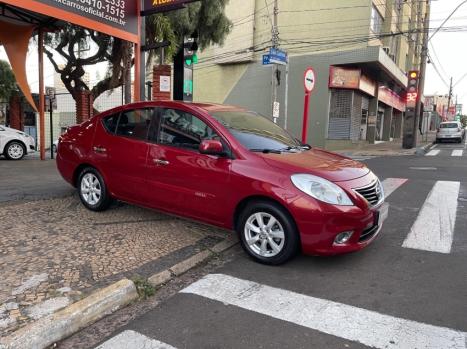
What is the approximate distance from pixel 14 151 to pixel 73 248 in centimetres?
1038

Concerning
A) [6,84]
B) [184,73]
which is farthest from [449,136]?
[6,84]

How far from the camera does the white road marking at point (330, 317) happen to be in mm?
2930

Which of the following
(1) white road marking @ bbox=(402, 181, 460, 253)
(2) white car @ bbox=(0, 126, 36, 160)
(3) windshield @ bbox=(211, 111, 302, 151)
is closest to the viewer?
(3) windshield @ bbox=(211, 111, 302, 151)

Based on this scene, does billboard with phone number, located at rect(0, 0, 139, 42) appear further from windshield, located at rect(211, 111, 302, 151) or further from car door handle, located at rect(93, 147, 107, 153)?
windshield, located at rect(211, 111, 302, 151)

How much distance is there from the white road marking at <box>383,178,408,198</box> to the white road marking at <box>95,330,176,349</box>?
615cm

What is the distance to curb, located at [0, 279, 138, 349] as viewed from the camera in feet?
9.11

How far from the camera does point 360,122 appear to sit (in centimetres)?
2314

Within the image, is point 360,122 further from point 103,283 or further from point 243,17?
point 103,283

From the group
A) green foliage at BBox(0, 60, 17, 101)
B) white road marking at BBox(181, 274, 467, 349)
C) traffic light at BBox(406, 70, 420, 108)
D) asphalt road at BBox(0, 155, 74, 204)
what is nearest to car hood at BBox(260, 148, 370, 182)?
white road marking at BBox(181, 274, 467, 349)

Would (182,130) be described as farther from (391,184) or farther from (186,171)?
(391,184)

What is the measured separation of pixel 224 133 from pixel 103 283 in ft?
6.52

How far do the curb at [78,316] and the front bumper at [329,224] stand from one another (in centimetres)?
135

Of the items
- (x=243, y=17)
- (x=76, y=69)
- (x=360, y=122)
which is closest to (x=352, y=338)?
(x=76, y=69)

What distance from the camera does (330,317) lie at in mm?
3264
